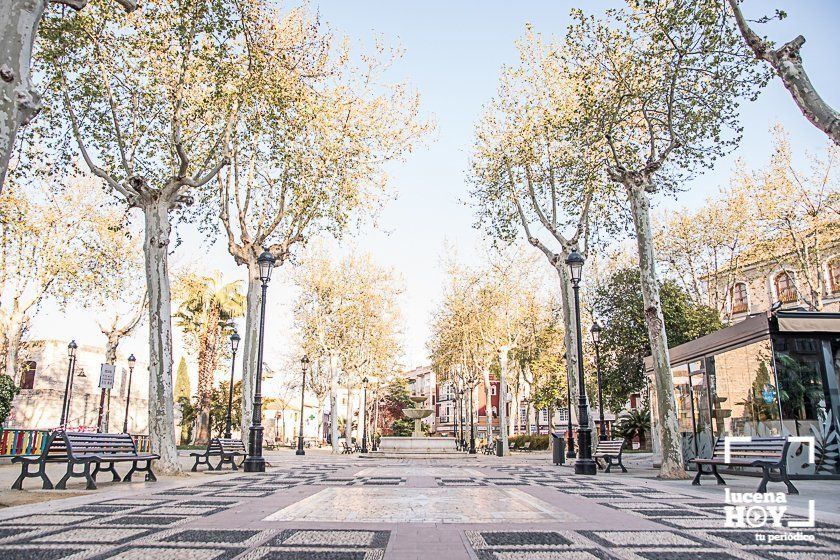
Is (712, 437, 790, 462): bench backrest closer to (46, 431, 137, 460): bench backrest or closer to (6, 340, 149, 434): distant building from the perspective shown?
(46, 431, 137, 460): bench backrest

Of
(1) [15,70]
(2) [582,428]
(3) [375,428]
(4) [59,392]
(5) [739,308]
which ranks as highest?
(5) [739,308]

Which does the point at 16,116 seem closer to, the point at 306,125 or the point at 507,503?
the point at 507,503

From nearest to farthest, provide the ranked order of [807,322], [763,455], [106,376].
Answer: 1. [763,455]
2. [807,322]
3. [106,376]

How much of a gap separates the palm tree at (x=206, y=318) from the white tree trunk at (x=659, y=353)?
27.3m

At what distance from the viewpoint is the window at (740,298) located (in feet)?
125

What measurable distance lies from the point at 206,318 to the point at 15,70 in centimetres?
3121

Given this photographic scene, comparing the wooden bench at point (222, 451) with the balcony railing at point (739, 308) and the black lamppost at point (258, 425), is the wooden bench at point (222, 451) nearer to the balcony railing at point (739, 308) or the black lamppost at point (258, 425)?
the black lamppost at point (258, 425)

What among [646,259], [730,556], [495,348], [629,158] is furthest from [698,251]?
[730,556]

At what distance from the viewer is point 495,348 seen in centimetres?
3028

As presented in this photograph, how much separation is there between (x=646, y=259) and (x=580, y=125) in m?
3.81

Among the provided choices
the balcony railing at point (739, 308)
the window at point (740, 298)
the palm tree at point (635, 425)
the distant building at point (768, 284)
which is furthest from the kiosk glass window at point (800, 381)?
the balcony railing at point (739, 308)

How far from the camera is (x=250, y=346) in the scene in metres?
16.6

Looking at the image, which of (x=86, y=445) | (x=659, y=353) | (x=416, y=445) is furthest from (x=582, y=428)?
(x=416, y=445)
